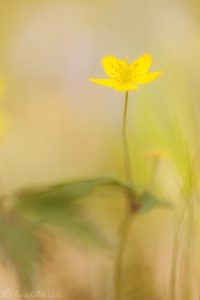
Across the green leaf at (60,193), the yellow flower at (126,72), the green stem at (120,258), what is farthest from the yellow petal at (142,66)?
the green stem at (120,258)

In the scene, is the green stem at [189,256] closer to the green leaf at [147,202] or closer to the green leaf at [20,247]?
the green leaf at [147,202]

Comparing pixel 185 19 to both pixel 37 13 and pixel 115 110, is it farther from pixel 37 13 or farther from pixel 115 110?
pixel 37 13

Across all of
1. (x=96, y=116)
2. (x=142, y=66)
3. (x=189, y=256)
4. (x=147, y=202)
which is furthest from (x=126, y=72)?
(x=96, y=116)

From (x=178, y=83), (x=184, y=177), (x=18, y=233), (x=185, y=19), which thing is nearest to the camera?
(x=18, y=233)

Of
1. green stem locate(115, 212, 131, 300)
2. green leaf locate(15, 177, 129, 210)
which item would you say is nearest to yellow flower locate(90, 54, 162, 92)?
green leaf locate(15, 177, 129, 210)

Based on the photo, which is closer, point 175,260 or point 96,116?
point 175,260

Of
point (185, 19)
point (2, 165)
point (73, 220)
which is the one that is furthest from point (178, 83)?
point (2, 165)

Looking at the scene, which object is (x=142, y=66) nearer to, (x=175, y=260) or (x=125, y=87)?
(x=125, y=87)
